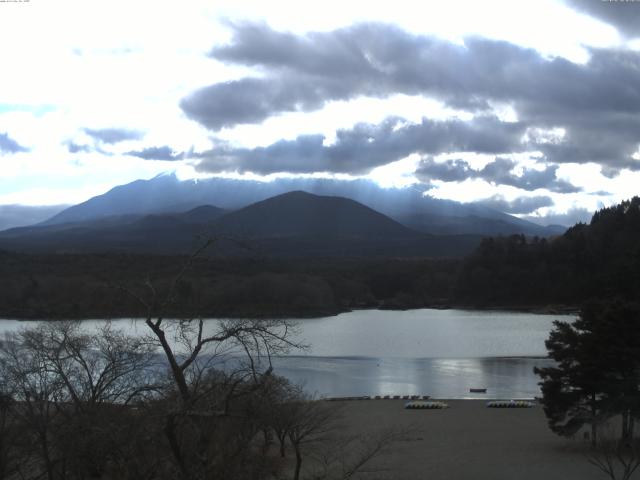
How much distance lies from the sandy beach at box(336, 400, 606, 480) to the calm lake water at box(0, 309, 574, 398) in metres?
3.59

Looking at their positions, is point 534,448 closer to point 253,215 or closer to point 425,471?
point 425,471

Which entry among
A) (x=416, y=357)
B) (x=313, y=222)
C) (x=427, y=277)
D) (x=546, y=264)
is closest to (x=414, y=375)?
(x=416, y=357)

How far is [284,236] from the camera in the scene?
166625mm

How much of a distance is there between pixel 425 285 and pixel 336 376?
67.6 meters

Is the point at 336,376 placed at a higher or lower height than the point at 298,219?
lower

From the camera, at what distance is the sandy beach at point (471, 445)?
52.4 feet

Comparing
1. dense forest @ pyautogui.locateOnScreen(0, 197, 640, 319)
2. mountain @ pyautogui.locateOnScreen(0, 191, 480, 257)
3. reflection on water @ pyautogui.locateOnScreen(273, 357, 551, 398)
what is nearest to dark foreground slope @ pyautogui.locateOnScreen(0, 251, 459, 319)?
dense forest @ pyautogui.locateOnScreen(0, 197, 640, 319)

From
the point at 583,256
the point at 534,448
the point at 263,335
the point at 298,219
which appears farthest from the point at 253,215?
the point at 263,335

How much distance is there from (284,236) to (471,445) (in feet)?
484

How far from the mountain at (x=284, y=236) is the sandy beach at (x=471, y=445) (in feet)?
266

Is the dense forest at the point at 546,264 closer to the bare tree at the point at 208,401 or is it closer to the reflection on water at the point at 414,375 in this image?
the reflection on water at the point at 414,375

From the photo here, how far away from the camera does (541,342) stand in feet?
162

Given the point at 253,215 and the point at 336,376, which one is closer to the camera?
the point at 336,376

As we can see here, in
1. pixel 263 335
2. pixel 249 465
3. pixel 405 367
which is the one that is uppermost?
pixel 263 335
